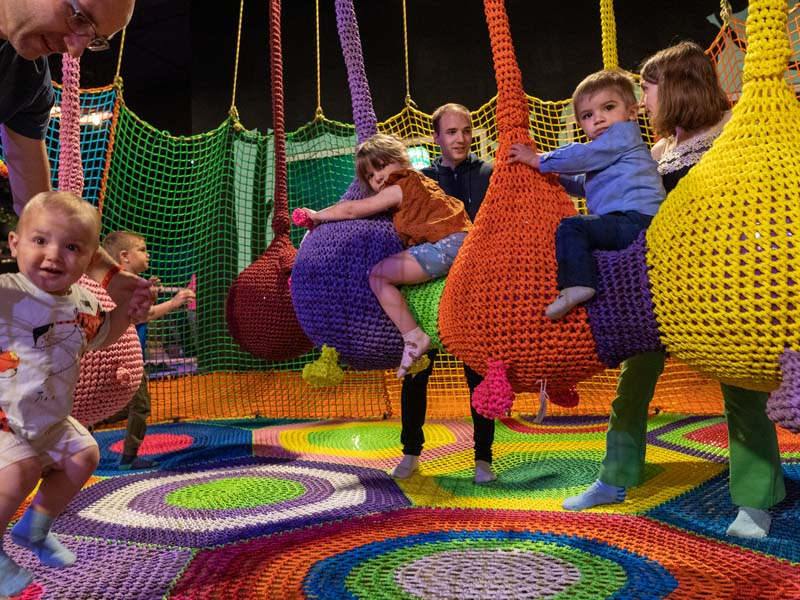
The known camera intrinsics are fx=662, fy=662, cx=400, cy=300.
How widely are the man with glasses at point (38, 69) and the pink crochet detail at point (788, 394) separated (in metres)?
0.89

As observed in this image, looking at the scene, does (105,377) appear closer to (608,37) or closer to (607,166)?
(607,166)

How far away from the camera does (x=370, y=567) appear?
1.24 m

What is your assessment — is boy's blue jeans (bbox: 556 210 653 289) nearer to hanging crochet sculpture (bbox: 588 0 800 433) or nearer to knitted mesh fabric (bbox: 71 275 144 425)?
hanging crochet sculpture (bbox: 588 0 800 433)

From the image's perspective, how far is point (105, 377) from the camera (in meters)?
1.14

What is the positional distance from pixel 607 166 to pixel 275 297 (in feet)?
3.73

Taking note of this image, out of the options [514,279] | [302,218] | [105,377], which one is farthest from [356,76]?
[105,377]

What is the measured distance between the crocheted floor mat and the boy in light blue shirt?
0.57 meters

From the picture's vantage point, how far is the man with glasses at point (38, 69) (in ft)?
2.47

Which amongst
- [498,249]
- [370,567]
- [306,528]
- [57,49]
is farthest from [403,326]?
[57,49]

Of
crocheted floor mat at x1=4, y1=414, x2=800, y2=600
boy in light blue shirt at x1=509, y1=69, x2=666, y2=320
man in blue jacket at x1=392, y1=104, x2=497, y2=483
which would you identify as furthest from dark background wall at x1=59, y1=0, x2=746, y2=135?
boy in light blue shirt at x1=509, y1=69, x2=666, y2=320

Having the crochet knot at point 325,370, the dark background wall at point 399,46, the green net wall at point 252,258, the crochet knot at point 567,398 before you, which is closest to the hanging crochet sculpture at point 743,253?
the crochet knot at point 567,398

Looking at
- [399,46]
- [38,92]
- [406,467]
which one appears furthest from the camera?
[399,46]

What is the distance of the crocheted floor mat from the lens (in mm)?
1148

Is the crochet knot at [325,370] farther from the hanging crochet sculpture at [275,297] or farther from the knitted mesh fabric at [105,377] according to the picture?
the hanging crochet sculpture at [275,297]
